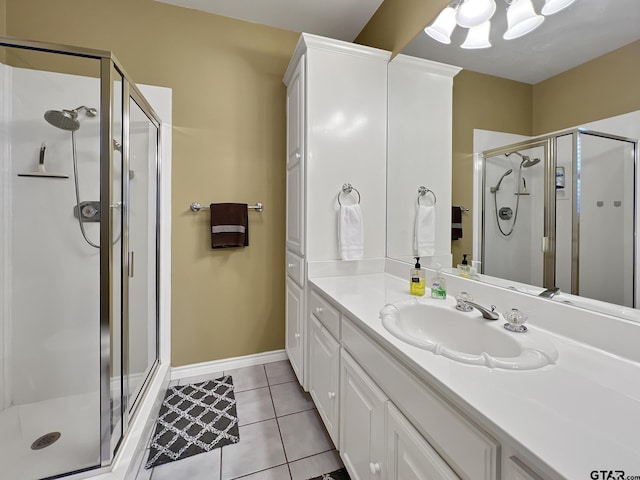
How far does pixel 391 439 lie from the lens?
81 cm

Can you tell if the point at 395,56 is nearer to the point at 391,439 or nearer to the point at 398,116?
the point at 398,116

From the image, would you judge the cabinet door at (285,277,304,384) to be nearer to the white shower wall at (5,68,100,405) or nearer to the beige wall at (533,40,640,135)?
the white shower wall at (5,68,100,405)

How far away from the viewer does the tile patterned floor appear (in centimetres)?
128

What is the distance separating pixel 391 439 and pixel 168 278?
175 centimetres

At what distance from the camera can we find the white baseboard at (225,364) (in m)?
2.01

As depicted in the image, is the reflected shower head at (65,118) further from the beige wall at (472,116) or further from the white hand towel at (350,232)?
the beige wall at (472,116)

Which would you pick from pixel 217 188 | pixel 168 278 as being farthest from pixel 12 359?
pixel 217 188

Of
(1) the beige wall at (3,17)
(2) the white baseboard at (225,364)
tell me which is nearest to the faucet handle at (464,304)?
(2) the white baseboard at (225,364)

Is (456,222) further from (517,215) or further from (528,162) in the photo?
(528,162)

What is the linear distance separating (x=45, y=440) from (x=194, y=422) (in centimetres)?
64

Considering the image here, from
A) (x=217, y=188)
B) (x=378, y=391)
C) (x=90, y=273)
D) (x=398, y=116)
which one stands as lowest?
(x=378, y=391)

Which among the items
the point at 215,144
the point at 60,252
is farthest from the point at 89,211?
the point at 215,144

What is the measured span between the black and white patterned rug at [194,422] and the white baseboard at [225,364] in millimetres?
114

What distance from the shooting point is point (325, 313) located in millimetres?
1365
